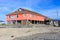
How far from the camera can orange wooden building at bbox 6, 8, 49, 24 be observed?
61.8 meters

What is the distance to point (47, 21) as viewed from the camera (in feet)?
235

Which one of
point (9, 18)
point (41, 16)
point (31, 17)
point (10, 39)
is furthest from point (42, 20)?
point (10, 39)

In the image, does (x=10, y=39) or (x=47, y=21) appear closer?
(x=10, y=39)

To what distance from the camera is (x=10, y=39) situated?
18188 mm

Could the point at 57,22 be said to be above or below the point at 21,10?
below

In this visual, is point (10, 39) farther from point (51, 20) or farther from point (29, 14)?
point (51, 20)

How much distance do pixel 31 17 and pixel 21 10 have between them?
17.4 feet

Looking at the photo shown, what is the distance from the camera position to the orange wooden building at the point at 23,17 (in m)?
61.8

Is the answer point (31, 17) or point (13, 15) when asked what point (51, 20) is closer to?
point (31, 17)

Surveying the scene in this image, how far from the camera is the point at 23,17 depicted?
61.5 m

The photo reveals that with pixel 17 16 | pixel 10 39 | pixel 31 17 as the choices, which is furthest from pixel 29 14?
pixel 10 39

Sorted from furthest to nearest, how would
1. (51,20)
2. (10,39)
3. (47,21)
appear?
1. (47,21)
2. (51,20)
3. (10,39)

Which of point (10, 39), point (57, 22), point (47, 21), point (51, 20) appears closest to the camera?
point (10, 39)

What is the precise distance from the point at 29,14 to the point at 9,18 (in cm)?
916
